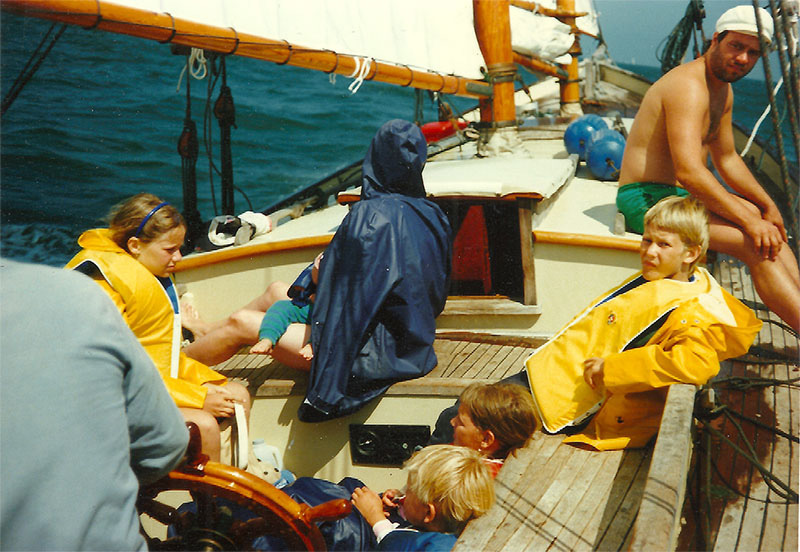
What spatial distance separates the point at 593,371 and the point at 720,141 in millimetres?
1851

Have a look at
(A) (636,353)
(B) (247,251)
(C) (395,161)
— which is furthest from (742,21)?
(B) (247,251)

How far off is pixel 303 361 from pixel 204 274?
128cm

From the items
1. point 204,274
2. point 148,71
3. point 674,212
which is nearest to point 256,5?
point 204,274

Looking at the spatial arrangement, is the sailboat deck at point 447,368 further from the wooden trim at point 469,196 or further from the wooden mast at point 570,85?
the wooden mast at point 570,85

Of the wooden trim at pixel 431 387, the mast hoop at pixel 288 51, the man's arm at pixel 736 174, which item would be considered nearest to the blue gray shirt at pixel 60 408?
the wooden trim at pixel 431 387

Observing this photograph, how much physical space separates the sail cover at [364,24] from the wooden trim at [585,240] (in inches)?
75.6

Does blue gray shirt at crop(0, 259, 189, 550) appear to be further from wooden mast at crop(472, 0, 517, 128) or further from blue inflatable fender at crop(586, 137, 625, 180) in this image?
wooden mast at crop(472, 0, 517, 128)

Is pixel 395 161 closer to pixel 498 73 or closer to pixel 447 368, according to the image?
pixel 447 368

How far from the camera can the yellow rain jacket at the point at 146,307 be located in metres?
2.63

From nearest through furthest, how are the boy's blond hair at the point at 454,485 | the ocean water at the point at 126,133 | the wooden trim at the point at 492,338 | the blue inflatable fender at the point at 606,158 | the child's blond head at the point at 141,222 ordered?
1. the boy's blond hair at the point at 454,485
2. the child's blond head at the point at 141,222
3. the wooden trim at the point at 492,338
4. the blue inflatable fender at the point at 606,158
5. the ocean water at the point at 126,133

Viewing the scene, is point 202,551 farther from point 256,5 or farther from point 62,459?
point 256,5

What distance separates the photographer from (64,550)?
121 cm

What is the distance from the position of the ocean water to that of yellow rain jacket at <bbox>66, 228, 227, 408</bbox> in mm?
6462

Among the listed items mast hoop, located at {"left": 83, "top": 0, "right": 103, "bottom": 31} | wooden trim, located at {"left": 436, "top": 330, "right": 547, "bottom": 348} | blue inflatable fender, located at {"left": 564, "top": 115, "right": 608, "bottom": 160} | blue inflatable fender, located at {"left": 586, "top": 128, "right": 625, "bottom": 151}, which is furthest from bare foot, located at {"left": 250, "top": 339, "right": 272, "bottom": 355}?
blue inflatable fender, located at {"left": 564, "top": 115, "right": 608, "bottom": 160}
